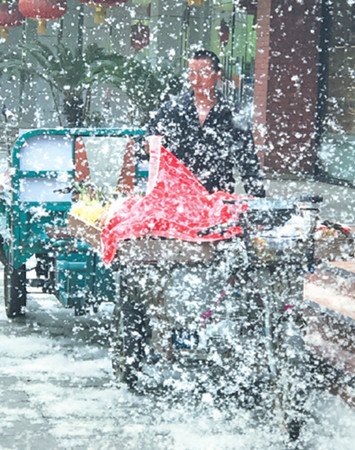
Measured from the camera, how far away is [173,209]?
658cm

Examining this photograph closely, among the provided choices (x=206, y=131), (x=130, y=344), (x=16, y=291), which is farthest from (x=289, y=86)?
(x=130, y=344)

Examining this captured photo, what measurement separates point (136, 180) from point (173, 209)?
260 centimetres

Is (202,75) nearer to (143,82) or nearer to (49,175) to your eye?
(49,175)

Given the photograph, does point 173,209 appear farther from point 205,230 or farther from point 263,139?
point 263,139

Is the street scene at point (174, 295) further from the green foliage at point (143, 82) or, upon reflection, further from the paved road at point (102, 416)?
the green foliage at point (143, 82)

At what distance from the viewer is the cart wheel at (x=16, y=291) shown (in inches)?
373

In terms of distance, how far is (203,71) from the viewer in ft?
23.5

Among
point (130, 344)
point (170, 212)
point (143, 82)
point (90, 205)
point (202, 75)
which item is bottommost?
point (143, 82)

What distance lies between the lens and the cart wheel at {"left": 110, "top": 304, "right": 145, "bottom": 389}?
7.00 metres

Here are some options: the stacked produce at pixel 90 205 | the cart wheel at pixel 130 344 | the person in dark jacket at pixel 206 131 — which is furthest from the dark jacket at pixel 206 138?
the cart wheel at pixel 130 344

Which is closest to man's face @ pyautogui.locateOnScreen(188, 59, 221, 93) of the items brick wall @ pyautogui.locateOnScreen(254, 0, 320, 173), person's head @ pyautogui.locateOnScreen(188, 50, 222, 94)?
person's head @ pyautogui.locateOnScreen(188, 50, 222, 94)

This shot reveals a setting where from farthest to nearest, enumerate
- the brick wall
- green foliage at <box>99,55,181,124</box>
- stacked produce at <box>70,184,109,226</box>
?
1. green foliage at <box>99,55,181,124</box>
2. the brick wall
3. stacked produce at <box>70,184,109,226</box>

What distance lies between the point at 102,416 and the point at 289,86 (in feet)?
57.0

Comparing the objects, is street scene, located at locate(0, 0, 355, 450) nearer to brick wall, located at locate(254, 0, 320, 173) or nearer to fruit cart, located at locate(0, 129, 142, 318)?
fruit cart, located at locate(0, 129, 142, 318)
